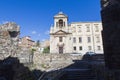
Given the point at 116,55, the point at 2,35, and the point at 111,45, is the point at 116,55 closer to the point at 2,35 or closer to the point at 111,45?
the point at 111,45

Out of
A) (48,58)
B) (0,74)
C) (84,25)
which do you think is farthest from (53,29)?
(0,74)

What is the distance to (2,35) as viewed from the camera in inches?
281

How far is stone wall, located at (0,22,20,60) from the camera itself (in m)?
7.02

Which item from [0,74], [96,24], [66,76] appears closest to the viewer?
[0,74]

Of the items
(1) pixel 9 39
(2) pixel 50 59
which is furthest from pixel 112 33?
(2) pixel 50 59

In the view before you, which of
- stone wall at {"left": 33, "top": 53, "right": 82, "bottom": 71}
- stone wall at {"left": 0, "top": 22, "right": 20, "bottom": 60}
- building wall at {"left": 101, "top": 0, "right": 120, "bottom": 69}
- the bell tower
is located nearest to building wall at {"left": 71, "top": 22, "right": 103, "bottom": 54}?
the bell tower

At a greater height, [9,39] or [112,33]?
[9,39]

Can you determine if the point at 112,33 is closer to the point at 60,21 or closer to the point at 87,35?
the point at 60,21

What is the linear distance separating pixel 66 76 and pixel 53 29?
109 feet

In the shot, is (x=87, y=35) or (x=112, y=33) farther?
(x=87, y=35)

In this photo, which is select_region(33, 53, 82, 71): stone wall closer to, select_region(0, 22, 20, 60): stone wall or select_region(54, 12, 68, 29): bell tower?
select_region(54, 12, 68, 29): bell tower

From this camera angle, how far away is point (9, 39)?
7.30m

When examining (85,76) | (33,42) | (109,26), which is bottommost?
(85,76)

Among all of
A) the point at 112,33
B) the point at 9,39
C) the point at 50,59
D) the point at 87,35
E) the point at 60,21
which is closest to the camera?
the point at 112,33
